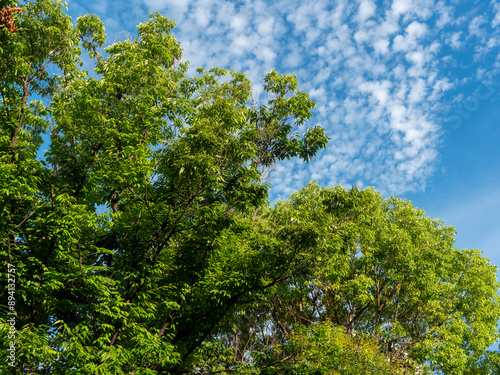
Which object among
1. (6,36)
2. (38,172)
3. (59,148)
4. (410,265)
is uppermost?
(410,265)

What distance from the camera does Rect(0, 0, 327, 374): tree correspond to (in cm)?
913

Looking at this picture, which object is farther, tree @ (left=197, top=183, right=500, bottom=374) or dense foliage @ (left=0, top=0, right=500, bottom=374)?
tree @ (left=197, top=183, right=500, bottom=374)

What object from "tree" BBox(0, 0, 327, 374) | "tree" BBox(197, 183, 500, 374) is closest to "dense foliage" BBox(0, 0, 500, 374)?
"tree" BBox(0, 0, 327, 374)

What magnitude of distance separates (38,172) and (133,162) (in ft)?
9.11

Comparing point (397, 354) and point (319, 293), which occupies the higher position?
point (319, 293)

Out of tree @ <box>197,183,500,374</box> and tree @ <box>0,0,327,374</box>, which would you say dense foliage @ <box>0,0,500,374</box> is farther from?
tree @ <box>197,183,500,374</box>

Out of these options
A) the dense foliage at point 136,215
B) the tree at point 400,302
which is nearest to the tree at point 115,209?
the dense foliage at point 136,215

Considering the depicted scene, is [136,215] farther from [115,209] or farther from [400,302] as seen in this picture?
[400,302]

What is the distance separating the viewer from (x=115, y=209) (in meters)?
12.3

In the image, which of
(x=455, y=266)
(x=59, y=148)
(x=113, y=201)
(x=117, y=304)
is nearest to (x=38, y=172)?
(x=59, y=148)

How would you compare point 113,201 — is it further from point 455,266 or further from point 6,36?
point 455,266

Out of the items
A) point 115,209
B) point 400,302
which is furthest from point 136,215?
point 400,302

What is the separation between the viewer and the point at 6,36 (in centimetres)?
996

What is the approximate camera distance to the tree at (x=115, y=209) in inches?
360
